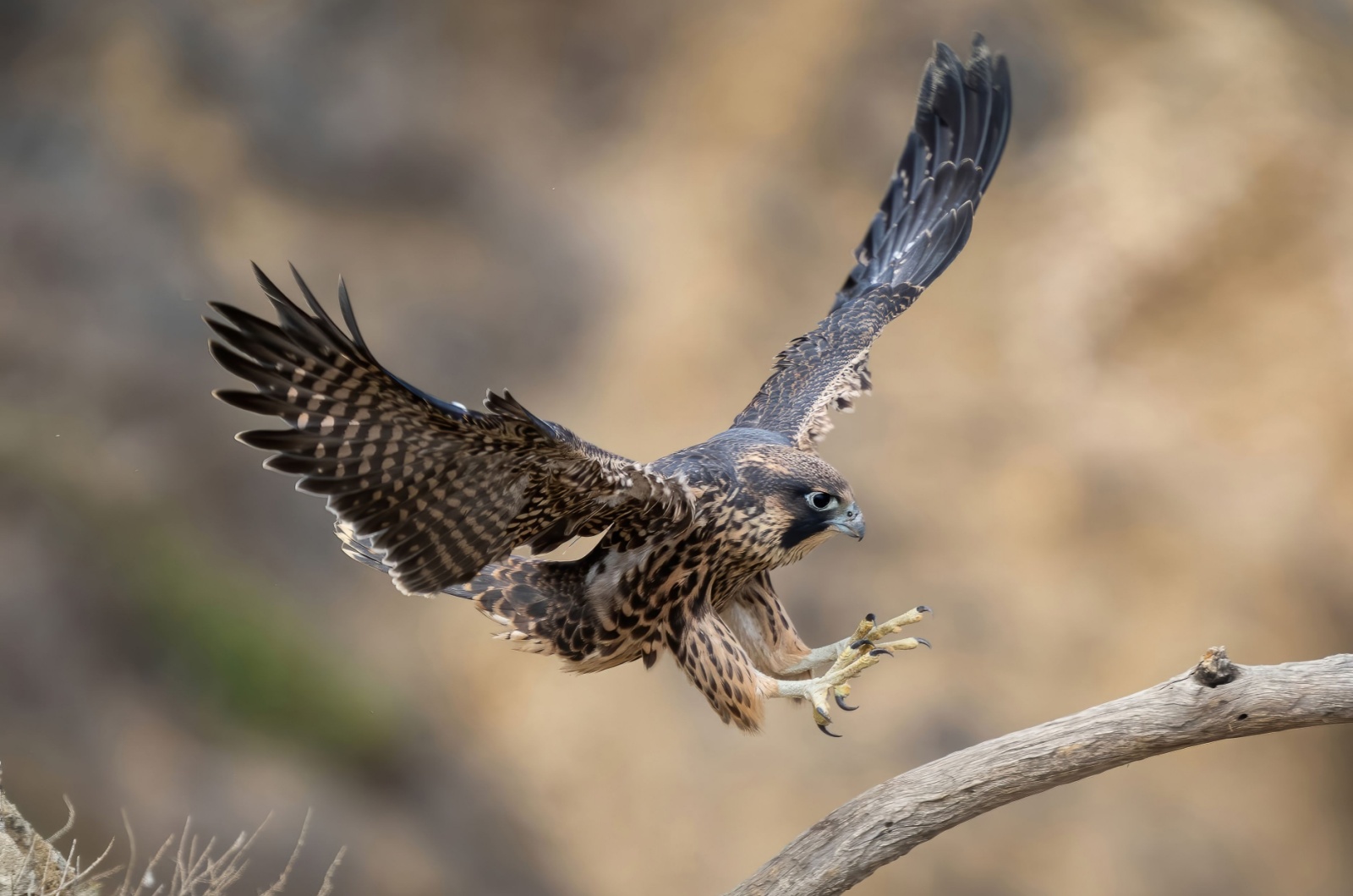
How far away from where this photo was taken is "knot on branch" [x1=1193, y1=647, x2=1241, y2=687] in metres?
2.65

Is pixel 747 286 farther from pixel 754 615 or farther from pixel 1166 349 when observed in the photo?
pixel 754 615

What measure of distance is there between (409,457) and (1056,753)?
1.68 metres

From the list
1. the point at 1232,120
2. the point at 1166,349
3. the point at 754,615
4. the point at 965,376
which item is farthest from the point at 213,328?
the point at 1232,120

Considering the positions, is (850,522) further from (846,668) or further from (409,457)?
(409,457)

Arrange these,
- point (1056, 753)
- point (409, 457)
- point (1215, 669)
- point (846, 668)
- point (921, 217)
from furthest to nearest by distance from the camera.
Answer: point (921, 217) → point (846, 668) → point (1056, 753) → point (1215, 669) → point (409, 457)

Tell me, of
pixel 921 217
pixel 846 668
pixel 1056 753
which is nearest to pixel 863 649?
pixel 846 668

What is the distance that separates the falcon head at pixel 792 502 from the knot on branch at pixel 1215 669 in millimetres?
863

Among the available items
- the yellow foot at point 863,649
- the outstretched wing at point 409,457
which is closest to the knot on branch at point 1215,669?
the yellow foot at point 863,649

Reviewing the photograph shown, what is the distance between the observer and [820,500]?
10.1 ft

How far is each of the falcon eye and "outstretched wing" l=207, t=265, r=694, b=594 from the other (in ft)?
1.08

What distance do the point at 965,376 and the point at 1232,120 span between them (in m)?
2.03

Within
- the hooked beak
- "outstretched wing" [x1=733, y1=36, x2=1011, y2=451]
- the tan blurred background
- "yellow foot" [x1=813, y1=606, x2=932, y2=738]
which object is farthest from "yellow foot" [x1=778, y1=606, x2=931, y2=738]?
the tan blurred background

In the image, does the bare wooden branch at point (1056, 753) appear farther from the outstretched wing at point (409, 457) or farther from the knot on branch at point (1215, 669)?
the outstretched wing at point (409, 457)

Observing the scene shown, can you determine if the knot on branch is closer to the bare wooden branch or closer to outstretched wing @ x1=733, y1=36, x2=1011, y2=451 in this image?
the bare wooden branch
